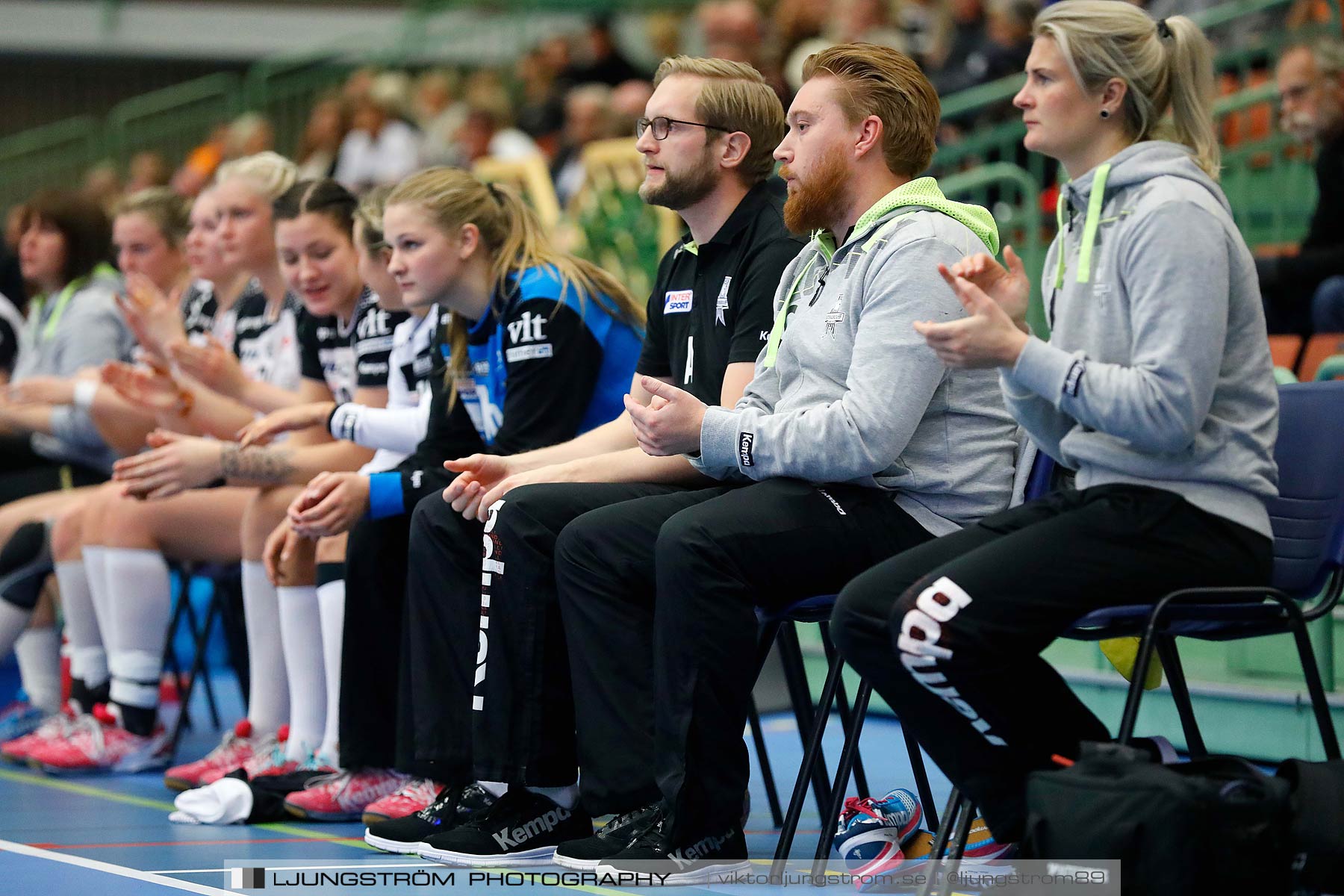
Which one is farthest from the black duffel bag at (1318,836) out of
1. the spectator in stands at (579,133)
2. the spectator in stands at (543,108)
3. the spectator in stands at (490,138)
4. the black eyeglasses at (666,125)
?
the spectator in stands at (490,138)

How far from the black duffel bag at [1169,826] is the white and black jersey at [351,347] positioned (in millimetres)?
2531

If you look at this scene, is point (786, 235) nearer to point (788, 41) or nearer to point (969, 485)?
point (969, 485)

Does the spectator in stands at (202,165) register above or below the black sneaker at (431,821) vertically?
above

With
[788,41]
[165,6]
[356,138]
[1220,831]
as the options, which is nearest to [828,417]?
[1220,831]

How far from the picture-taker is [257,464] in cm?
434

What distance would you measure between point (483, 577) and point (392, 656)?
0.71 meters

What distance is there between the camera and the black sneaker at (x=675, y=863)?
2.88 m

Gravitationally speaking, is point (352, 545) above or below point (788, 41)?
→ below

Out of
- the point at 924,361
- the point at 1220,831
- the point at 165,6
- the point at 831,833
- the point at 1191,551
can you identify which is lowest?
the point at 831,833

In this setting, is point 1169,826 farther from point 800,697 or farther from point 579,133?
point 579,133

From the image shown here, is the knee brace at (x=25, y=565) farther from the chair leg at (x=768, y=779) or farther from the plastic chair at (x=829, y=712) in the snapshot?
the plastic chair at (x=829, y=712)

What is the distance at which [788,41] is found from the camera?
9000 mm

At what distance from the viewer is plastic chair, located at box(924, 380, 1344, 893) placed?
2.60m

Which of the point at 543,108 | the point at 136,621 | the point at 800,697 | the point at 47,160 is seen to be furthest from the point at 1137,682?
the point at 47,160
